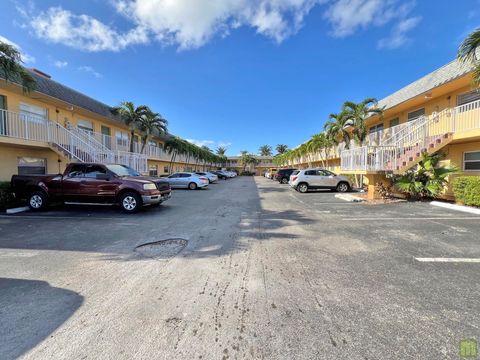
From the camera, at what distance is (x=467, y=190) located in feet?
32.8

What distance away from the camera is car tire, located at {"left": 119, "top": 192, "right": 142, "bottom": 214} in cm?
920

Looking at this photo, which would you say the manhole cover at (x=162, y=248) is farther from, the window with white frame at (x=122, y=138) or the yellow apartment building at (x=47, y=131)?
the window with white frame at (x=122, y=138)

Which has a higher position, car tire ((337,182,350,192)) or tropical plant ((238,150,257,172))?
A: tropical plant ((238,150,257,172))

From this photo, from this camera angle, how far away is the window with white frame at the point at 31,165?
12.6 metres

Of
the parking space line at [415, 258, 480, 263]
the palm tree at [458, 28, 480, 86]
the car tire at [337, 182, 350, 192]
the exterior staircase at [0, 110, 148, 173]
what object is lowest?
the parking space line at [415, 258, 480, 263]

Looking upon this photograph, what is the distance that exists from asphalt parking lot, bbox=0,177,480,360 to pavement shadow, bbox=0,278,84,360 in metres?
0.02

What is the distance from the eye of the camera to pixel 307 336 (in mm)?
2504

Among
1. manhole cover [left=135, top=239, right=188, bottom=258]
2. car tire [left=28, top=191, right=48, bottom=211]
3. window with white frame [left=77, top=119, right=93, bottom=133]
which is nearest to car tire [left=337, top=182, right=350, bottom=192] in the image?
manhole cover [left=135, top=239, right=188, bottom=258]

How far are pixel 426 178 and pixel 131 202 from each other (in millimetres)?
13546

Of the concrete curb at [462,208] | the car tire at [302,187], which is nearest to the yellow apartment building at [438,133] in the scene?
the concrete curb at [462,208]

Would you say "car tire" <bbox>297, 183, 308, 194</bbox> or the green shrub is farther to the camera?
"car tire" <bbox>297, 183, 308, 194</bbox>

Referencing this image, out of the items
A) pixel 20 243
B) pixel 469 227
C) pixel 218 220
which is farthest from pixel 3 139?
pixel 469 227

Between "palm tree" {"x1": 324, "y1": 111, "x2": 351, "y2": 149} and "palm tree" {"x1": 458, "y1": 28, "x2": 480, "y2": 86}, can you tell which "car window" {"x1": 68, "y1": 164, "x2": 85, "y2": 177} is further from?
"palm tree" {"x1": 324, "y1": 111, "x2": 351, "y2": 149}

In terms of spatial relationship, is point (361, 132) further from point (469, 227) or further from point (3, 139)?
point (3, 139)
